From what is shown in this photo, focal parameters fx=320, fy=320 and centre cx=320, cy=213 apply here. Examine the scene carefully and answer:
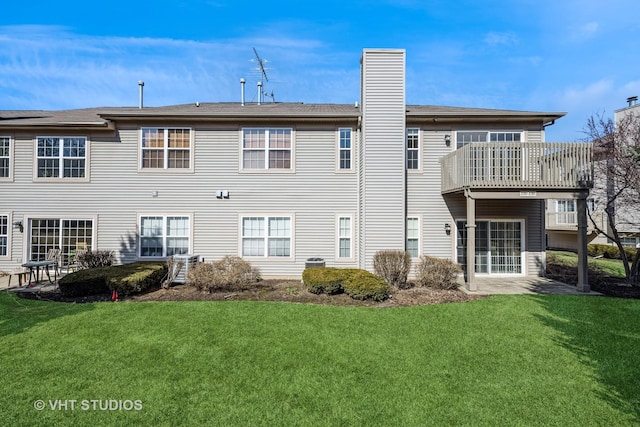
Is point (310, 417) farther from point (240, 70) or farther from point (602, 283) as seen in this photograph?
point (240, 70)

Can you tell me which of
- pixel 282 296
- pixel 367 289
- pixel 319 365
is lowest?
pixel 319 365

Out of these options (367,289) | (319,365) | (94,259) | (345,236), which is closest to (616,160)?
(345,236)

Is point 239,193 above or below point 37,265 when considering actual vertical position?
above

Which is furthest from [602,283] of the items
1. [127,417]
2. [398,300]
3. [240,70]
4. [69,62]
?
[69,62]

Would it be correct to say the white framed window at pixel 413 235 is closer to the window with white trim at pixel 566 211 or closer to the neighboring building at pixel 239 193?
the neighboring building at pixel 239 193

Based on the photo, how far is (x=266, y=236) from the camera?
11.6 meters

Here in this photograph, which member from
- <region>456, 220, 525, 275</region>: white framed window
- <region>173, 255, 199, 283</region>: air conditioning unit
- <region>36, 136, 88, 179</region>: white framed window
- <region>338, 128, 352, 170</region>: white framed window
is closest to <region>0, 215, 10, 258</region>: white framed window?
<region>36, 136, 88, 179</region>: white framed window

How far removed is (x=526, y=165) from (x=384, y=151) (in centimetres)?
429

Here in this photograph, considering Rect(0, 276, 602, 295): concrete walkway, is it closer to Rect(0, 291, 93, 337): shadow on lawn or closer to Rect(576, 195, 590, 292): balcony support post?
Rect(576, 195, 590, 292): balcony support post

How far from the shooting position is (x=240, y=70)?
1572 centimetres

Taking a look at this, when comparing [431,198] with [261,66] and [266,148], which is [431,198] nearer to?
[266,148]

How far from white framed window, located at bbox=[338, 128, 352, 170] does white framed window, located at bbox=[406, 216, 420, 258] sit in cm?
299

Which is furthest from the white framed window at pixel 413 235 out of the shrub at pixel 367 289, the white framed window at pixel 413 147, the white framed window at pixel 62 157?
the white framed window at pixel 62 157

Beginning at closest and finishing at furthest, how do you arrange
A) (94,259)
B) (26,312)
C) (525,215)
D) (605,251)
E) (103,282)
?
(26,312) → (103,282) → (94,259) → (525,215) → (605,251)
